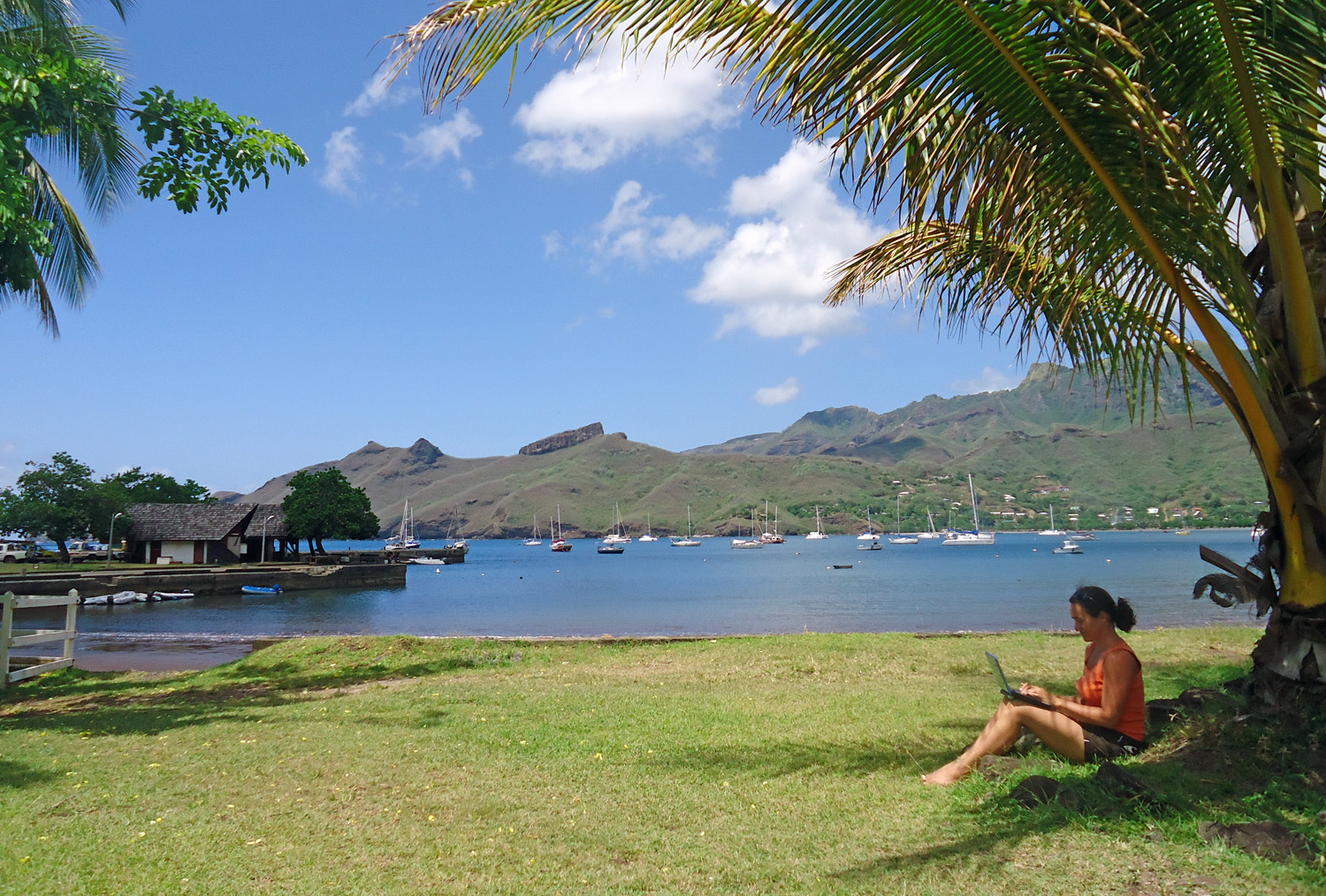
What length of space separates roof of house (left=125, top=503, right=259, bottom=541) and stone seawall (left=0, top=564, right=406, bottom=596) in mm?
3179

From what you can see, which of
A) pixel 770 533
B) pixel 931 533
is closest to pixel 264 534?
pixel 770 533

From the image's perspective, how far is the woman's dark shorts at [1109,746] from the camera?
15.5 feet

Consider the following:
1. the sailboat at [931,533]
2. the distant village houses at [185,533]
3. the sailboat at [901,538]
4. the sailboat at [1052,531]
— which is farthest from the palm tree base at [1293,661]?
the sailboat at [1052,531]

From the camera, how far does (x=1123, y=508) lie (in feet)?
563

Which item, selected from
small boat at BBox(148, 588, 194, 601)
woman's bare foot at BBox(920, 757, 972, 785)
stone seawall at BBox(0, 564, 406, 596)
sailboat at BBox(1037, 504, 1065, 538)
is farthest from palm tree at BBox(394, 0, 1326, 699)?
sailboat at BBox(1037, 504, 1065, 538)

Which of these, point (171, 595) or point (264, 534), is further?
point (264, 534)

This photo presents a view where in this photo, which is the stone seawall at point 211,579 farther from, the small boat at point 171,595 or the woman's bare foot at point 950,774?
the woman's bare foot at point 950,774

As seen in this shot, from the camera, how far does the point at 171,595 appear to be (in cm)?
4475

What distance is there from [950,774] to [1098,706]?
971 millimetres

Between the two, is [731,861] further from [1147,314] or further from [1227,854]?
[1147,314]

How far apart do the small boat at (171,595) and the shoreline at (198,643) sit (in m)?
22.3

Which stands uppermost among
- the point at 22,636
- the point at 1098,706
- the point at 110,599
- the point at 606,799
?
the point at 22,636

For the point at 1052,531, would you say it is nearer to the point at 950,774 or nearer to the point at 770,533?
the point at 770,533

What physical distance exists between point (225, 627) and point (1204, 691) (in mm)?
37716
